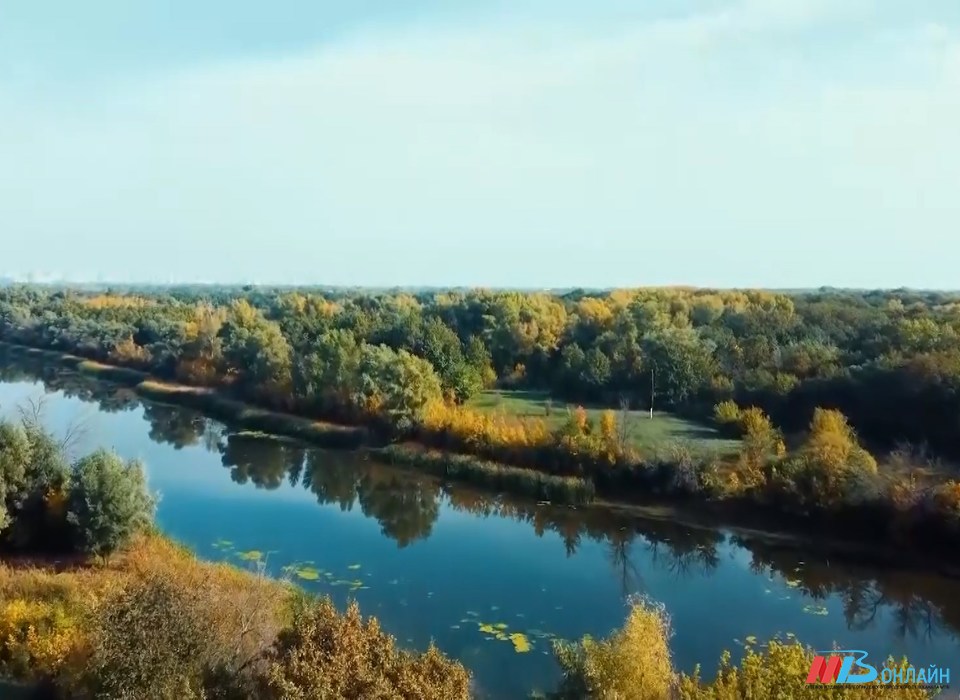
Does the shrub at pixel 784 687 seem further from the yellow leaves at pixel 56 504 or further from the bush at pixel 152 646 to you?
the yellow leaves at pixel 56 504

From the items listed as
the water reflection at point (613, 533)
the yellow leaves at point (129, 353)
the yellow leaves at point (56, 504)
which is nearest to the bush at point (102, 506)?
the yellow leaves at point (56, 504)

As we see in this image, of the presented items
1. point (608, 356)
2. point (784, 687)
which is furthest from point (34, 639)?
point (608, 356)

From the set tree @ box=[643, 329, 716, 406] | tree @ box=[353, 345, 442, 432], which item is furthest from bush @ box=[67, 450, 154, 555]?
tree @ box=[643, 329, 716, 406]

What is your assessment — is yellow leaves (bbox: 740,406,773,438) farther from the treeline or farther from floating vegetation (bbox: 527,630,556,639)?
floating vegetation (bbox: 527,630,556,639)

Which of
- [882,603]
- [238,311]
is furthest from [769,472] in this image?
[238,311]

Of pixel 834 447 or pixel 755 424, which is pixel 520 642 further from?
pixel 755 424
